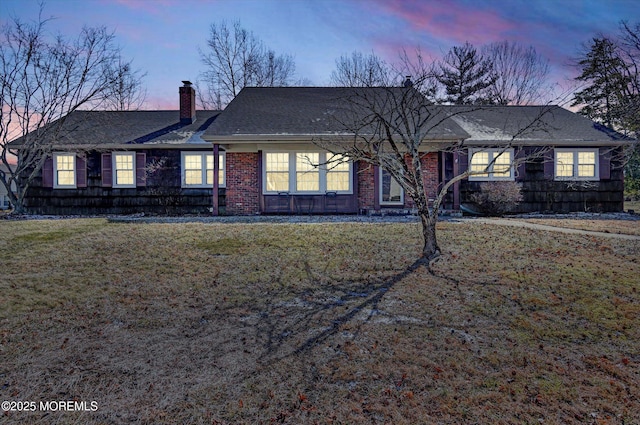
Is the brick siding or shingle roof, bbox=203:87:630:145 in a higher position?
shingle roof, bbox=203:87:630:145

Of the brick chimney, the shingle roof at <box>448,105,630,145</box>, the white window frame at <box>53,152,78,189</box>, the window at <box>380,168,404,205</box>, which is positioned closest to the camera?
the window at <box>380,168,404,205</box>

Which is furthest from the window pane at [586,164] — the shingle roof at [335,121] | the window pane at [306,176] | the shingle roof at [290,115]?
the window pane at [306,176]

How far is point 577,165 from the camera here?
15992 mm

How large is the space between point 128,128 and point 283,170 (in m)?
7.80

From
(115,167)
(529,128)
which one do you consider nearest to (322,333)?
(115,167)

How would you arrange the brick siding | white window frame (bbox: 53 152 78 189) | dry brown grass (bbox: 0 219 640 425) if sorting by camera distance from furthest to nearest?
white window frame (bbox: 53 152 78 189) → the brick siding → dry brown grass (bbox: 0 219 640 425)

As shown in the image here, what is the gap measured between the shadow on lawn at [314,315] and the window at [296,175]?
8668mm

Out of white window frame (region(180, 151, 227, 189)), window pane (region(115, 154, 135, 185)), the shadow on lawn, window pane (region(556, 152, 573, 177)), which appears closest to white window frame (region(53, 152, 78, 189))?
window pane (region(115, 154, 135, 185))

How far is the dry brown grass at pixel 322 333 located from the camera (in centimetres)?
335

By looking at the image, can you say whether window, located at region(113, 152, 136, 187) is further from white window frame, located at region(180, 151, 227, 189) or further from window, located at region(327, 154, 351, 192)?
window, located at region(327, 154, 351, 192)

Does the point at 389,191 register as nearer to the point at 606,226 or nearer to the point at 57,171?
the point at 606,226

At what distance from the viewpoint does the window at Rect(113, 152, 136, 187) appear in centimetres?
1620

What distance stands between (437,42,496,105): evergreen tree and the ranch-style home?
16.0 m

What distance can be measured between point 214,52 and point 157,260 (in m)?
28.5
